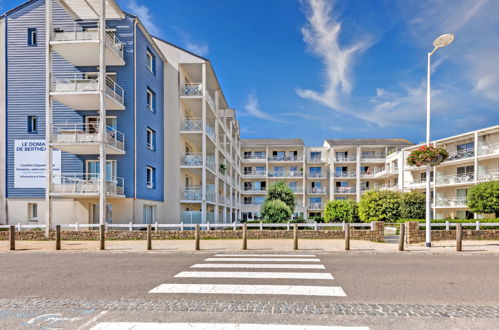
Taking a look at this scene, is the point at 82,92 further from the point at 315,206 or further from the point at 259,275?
the point at 315,206

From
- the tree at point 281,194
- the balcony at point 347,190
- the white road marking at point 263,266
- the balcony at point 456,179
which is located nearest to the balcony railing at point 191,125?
the tree at point 281,194

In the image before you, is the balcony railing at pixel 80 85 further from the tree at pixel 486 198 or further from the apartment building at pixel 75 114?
the tree at pixel 486 198

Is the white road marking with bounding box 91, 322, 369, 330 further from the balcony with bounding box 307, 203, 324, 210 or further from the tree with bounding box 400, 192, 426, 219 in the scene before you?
the balcony with bounding box 307, 203, 324, 210

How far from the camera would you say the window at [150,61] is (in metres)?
22.9

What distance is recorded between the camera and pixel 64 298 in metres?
6.07

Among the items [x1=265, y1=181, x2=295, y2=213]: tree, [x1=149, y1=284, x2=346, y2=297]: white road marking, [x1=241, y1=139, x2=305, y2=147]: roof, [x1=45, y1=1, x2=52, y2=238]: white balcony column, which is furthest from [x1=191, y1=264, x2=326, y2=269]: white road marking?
[x1=241, y1=139, x2=305, y2=147]: roof

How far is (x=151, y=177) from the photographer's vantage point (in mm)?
22844

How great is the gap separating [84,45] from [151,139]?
7.47 m

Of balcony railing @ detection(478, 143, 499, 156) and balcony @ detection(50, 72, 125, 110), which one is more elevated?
balcony @ detection(50, 72, 125, 110)

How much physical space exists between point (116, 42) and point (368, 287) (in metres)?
20.8

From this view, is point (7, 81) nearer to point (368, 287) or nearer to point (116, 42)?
point (116, 42)

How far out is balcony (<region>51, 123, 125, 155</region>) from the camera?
60.0 feet

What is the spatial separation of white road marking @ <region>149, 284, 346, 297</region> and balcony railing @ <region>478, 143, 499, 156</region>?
1260 inches

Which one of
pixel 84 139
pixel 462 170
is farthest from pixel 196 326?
pixel 462 170
